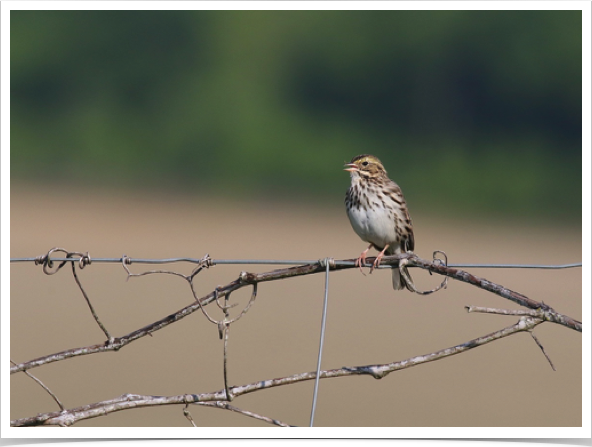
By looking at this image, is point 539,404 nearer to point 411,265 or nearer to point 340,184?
point 411,265

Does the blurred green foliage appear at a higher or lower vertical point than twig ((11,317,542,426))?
higher

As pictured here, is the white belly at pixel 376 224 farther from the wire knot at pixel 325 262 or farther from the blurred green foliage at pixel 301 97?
the blurred green foliage at pixel 301 97

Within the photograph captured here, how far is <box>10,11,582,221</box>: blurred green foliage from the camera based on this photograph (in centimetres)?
3366

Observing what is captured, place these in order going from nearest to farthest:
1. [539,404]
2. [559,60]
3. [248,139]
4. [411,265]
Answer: [411,265] → [539,404] → [248,139] → [559,60]

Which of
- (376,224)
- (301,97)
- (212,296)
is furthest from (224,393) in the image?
(301,97)

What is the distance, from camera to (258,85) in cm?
3841

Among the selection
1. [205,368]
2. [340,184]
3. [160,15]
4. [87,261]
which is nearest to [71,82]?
[160,15]

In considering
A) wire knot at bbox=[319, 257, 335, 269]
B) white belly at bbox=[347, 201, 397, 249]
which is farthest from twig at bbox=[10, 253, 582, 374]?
white belly at bbox=[347, 201, 397, 249]

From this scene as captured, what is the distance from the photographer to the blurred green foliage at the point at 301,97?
3366 centimetres

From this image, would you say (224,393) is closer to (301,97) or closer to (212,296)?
(212,296)

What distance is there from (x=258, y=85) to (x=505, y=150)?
11229 mm

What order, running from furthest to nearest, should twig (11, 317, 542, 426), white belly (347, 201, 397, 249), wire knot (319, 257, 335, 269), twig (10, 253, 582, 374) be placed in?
white belly (347, 201, 397, 249), wire knot (319, 257, 335, 269), twig (10, 253, 582, 374), twig (11, 317, 542, 426)

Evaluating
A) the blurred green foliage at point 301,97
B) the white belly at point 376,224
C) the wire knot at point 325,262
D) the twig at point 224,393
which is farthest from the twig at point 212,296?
the blurred green foliage at point 301,97

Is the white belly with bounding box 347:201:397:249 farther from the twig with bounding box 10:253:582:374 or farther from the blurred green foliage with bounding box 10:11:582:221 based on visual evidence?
the blurred green foliage with bounding box 10:11:582:221
